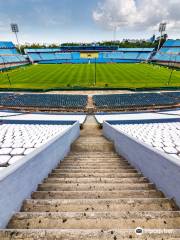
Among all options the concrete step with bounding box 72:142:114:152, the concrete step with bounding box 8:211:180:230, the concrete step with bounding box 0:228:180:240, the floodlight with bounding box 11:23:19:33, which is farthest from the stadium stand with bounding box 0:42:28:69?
the concrete step with bounding box 0:228:180:240

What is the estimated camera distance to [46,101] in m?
26.7

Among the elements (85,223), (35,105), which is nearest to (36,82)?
(35,105)

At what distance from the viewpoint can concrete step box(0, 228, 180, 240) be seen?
102 inches

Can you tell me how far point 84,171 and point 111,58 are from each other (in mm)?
101134

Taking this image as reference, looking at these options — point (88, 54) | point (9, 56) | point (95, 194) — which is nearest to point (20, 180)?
point (95, 194)

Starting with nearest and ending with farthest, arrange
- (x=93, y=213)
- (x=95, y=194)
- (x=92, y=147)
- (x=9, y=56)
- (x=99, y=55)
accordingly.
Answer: (x=93, y=213)
(x=95, y=194)
(x=92, y=147)
(x=9, y=56)
(x=99, y=55)

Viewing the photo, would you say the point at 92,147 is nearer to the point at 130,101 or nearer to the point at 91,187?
the point at 91,187

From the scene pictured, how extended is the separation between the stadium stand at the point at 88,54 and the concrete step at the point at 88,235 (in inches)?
3745

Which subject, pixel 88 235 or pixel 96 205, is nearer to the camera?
pixel 88 235

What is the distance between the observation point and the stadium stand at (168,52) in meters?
84.4

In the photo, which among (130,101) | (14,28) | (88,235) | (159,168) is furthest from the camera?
(14,28)

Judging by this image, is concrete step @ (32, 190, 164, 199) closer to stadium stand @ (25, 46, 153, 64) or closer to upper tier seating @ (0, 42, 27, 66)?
upper tier seating @ (0, 42, 27, 66)

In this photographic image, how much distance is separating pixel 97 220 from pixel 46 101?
24.8 m

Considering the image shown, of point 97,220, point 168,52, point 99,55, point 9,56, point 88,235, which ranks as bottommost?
point 99,55
